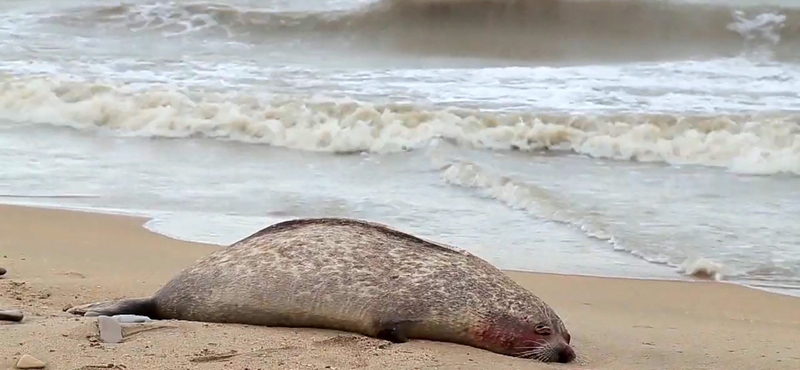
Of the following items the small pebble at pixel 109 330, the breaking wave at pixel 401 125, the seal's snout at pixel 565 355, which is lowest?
the breaking wave at pixel 401 125

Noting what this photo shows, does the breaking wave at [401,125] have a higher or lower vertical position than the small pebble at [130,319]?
lower

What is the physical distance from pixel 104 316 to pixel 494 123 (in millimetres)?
7233

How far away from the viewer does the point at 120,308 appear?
407 centimetres

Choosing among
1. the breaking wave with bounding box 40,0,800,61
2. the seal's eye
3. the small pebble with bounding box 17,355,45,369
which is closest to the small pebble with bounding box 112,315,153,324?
the small pebble with bounding box 17,355,45,369

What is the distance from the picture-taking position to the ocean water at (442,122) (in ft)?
21.9

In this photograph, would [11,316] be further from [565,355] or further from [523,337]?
[565,355]

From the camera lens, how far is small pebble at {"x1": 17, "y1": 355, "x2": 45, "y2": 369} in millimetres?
3244

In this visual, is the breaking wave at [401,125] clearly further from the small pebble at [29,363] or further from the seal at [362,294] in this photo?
the small pebble at [29,363]

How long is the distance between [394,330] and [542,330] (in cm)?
54

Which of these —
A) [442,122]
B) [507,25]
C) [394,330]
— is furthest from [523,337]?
[507,25]

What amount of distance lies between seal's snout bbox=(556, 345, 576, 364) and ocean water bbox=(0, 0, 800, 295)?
183cm

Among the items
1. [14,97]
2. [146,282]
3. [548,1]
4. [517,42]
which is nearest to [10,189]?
[146,282]

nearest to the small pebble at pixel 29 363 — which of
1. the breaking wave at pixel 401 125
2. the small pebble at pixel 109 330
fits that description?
the small pebble at pixel 109 330

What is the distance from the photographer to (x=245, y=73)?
46.8 ft
